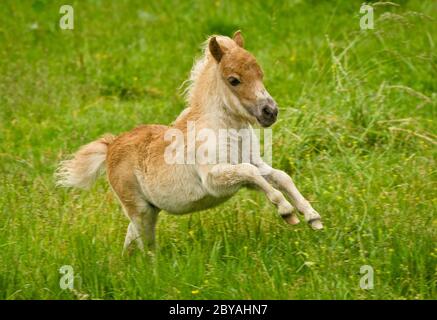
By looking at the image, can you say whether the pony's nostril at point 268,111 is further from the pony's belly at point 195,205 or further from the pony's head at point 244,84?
the pony's belly at point 195,205

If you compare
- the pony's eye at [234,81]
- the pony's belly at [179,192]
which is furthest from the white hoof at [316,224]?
the pony's eye at [234,81]

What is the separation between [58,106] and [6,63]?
124 cm

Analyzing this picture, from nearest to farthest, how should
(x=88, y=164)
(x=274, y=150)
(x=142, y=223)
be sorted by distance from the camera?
(x=142, y=223) → (x=88, y=164) → (x=274, y=150)

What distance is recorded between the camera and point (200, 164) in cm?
579

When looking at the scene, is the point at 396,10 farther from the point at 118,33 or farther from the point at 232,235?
the point at 232,235

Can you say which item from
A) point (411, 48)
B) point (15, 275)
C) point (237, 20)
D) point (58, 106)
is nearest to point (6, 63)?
point (58, 106)

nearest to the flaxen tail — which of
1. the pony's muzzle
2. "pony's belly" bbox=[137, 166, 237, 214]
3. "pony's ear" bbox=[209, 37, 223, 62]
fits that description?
"pony's belly" bbox=[137, 166, 237, 214]

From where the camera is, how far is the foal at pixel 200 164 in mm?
5555

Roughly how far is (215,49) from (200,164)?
0.73m

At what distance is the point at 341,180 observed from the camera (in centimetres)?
681

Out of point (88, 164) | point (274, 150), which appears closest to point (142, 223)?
point (88, 164)

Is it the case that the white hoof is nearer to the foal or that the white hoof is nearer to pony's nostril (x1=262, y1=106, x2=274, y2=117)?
the foal

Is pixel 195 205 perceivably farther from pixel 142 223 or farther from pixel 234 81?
pixel 234 81

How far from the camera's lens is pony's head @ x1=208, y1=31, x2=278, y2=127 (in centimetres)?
553
